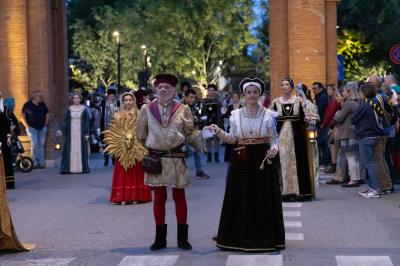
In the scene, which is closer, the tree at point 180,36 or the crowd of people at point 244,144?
the crowd of people at point 244,144

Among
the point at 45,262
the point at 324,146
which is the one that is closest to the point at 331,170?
the point at 324,146

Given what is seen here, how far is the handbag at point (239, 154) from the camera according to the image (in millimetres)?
9703

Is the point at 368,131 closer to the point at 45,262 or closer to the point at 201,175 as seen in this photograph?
the point at 201,175

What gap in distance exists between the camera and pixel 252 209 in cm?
952

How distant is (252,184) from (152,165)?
110 centimetres

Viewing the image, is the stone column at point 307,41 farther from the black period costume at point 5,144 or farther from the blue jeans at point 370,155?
the black period costume at point 5,144

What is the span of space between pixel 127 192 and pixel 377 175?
4109 millimetres

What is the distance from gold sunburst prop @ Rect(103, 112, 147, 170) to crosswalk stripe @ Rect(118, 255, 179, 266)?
4.70 m

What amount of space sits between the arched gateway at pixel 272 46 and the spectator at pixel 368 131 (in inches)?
281

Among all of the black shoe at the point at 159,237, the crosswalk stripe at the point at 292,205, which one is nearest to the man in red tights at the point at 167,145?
the black shoe at the point at 159,237

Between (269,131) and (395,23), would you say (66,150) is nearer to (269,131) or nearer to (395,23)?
(269,131)

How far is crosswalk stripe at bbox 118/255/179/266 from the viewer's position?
9.04 metres

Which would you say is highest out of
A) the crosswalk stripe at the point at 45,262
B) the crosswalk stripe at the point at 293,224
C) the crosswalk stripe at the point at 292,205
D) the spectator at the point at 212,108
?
the spectator at the point at 212,108

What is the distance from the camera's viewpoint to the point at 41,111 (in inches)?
853
